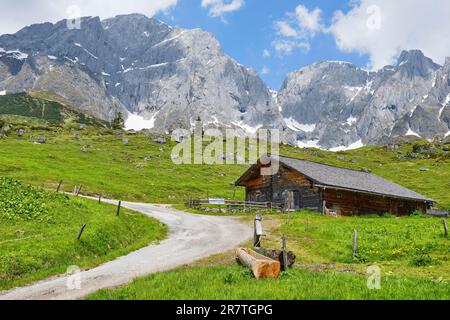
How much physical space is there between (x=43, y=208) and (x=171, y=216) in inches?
705

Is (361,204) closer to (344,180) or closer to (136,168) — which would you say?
(344,180)

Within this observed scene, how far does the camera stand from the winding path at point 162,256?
1803cm

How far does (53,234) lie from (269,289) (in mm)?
17911

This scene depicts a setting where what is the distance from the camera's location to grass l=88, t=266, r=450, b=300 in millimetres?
12844

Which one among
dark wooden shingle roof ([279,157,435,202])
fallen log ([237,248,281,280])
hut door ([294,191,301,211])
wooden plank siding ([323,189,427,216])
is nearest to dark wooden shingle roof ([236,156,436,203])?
dark wooden shingle roof ([279,157,435,202])

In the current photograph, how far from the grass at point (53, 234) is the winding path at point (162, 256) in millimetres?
1239

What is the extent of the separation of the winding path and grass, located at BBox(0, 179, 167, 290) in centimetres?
124

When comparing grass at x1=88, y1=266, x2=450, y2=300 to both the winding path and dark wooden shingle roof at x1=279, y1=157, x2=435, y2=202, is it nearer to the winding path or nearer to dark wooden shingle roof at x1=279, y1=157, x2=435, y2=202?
the winding path

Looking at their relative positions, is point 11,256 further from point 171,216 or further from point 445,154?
point 445,154

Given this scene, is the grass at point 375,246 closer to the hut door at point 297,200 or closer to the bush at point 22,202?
the hut door at point 297,200

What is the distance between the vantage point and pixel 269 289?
1357cm

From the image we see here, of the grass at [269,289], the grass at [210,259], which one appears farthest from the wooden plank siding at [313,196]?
the grass at [269,289]

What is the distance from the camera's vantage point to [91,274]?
21297mm

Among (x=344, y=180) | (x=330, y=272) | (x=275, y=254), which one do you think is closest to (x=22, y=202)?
(x=275, y=254)
